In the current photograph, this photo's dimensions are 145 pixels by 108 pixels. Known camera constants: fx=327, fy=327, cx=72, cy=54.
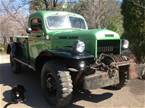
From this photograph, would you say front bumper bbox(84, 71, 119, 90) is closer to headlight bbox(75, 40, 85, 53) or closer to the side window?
headlight bbox(75, 40, 85, 53)

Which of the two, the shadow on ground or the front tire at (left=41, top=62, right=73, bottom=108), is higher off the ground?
the front tire at (left=41, top=62, right=73, bottom=108)

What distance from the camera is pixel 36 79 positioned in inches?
394

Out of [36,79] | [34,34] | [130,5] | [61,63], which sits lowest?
[36,79]

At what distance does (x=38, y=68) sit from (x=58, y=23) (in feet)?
4.43

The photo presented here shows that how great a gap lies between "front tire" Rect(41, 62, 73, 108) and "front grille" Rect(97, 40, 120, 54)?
0.97 meters

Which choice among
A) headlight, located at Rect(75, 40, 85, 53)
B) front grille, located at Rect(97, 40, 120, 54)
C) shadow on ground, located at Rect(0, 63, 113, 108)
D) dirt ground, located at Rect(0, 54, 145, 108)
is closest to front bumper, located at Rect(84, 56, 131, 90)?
front grille, located at Rect(97, 40, 120, 54)

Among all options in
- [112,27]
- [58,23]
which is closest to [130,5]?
[58,23]

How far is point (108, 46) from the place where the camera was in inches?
296

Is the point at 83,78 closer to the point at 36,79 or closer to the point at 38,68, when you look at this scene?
the point at 38,68

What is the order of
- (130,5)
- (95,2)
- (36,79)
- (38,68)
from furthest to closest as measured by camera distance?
1. (95,2)
2. (130,5)
3. (36,79)
4. (38,68)

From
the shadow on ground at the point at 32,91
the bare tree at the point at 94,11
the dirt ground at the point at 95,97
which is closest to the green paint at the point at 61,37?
the shadow on ground at the point at 32,91

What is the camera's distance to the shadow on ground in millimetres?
7707

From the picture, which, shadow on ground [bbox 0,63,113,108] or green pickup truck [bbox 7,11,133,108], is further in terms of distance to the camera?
shadow on ground [bbox 0,63,113,108]

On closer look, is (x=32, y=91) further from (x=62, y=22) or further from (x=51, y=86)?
(x=62, y=22)
